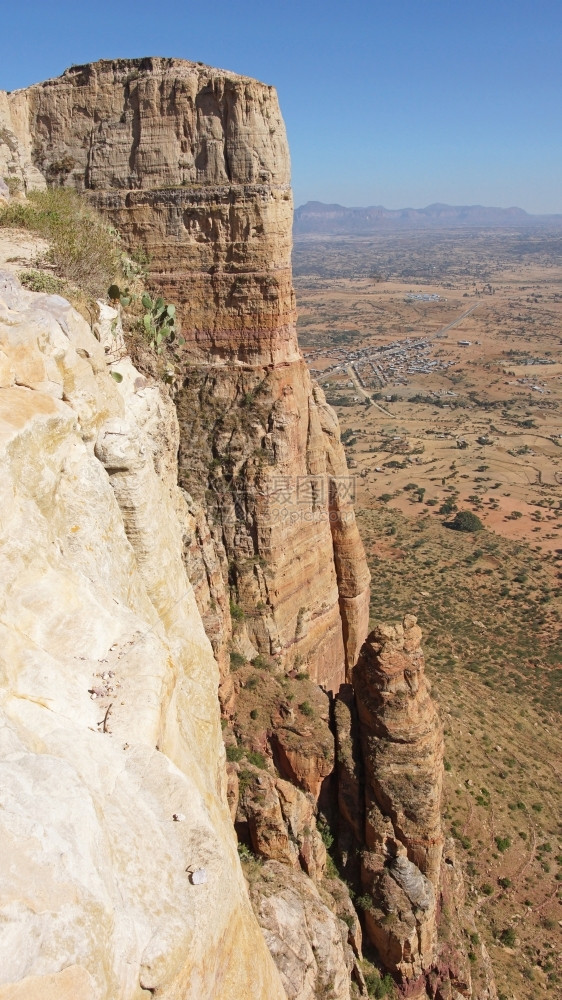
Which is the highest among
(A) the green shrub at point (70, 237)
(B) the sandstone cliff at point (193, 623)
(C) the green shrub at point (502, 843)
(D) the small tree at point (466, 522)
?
(A) the green shrub at point (70, 237)

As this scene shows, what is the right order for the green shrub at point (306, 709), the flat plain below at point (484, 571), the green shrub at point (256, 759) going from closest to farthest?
the green shrub at point (256, 759), the green shrub at point (306, 709), the flat plain below at point (484, 571)

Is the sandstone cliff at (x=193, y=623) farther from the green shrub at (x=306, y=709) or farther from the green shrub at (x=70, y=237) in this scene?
the green shrub at (x=70, y=237)

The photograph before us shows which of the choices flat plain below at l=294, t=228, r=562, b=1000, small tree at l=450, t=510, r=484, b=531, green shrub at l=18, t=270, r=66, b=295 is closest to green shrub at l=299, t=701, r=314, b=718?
flat plain below at l=294, t=228, r=562, b=1000

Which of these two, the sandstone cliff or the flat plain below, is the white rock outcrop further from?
the flat plain below

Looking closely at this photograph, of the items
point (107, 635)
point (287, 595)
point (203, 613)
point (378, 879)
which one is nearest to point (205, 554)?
point (203, 613)

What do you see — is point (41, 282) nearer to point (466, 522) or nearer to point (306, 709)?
point (306, 709)

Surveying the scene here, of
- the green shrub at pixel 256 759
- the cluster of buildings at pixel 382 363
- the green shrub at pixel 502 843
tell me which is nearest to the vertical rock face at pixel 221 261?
the green shrub at pixel 256 759

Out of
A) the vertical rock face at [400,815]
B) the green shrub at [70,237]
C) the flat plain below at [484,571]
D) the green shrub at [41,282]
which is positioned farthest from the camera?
the flat plain below at [484,571]

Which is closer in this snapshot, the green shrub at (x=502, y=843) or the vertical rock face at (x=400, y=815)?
the vertical rock face at (x=400, y=815)
